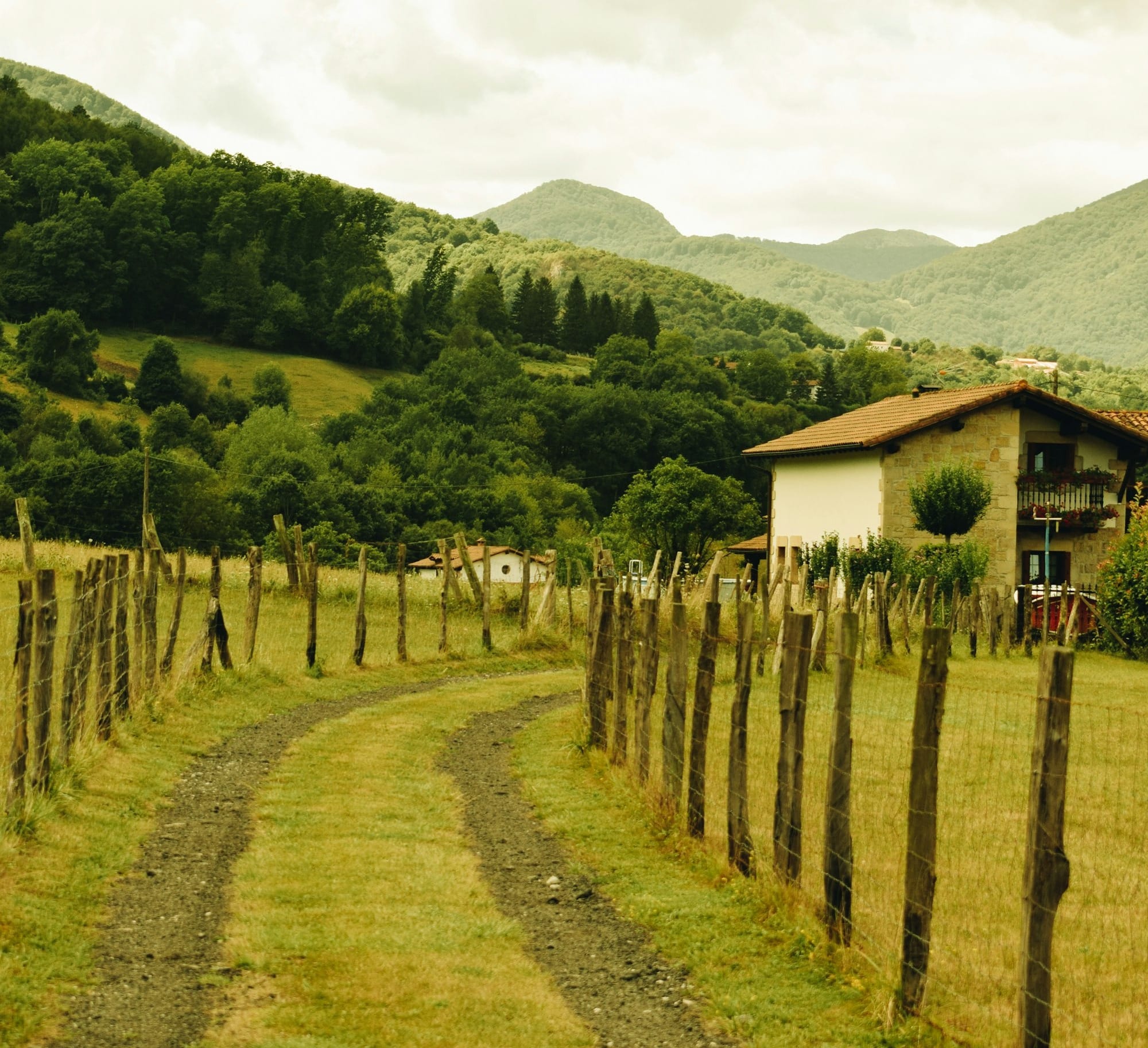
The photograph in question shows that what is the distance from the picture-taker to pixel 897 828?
10.2 m

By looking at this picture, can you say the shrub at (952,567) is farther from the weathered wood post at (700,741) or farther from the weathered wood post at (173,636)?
the weathered wood post at (700,741)

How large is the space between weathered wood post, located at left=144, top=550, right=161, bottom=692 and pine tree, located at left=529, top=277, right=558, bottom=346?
130 meters

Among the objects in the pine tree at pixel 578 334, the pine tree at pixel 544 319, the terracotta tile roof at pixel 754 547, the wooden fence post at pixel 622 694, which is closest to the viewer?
the wooden fence post at pixel 622 694

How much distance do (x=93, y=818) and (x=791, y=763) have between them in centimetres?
533

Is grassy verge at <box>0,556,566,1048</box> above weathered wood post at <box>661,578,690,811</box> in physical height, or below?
below

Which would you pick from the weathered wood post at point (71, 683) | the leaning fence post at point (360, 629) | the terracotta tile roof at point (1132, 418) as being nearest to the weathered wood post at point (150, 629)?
the weathered wood post at point (71, 683)

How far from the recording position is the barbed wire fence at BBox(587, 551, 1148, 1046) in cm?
597

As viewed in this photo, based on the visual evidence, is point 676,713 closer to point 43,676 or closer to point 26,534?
point 43,676

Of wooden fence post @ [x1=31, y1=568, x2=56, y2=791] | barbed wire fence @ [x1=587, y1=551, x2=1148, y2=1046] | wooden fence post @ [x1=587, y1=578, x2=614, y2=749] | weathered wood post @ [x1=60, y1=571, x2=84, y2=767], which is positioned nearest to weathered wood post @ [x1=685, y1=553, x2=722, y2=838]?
barbed wire fence @ [x1=587, y1=551, x2=1148, y2=1046]

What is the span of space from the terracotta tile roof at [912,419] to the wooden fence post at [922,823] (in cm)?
3479

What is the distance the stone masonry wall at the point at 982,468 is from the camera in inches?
1618

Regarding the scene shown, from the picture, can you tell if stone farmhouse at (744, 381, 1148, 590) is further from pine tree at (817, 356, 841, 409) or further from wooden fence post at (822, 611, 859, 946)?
pine tree at (817, 356, 841, 409)

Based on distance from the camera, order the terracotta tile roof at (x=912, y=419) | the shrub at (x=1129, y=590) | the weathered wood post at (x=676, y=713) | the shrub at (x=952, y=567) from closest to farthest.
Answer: the weathered wood post at (x=676, y=713), the shrub at (x=1129, y=590), the shrub at (x=952, y=567), the terracotta tile roof at (x=912, y=419)

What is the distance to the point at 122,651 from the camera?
1396 centimetres
